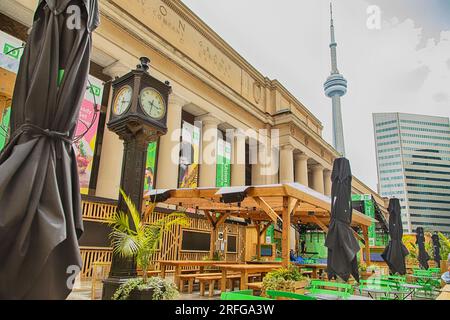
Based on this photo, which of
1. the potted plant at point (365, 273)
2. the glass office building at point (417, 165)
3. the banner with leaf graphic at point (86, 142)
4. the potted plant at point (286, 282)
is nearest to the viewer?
the potted plant at point (286, 282)

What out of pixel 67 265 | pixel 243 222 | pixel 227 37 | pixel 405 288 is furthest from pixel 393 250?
pixel 227 37

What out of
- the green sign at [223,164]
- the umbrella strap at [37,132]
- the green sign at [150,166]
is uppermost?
the green sign at [223,164]

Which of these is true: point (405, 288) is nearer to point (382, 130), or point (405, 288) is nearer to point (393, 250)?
point (393, 250)

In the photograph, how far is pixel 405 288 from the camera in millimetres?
8188

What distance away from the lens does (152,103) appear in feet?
17.8

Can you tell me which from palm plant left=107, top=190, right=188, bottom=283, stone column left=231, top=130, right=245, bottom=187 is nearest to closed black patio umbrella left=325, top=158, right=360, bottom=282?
palm plant left=107, top=190, right=188, bottom=283

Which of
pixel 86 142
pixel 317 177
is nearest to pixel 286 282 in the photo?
pixel 86 142

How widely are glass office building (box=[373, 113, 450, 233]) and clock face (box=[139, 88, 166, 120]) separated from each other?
69.5m

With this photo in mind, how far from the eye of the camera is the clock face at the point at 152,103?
5.27 metres

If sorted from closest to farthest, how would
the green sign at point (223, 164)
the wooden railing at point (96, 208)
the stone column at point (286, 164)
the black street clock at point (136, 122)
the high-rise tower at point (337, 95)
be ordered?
the black street clock at point (136, 122), the wooden railing at point (96, 208), the green sign at point (223, 164), the stone column at point (286, 164), the high-rise tower at point (337, 95)

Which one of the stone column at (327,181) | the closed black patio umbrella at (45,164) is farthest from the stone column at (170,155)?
the stone column at (327,181)

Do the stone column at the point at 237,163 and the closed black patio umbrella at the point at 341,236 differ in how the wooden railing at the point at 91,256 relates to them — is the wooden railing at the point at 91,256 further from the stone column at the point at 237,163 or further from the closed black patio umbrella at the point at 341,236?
the stone column at the point at 237,163

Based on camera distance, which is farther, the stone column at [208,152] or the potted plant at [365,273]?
the stone column at [208,152]

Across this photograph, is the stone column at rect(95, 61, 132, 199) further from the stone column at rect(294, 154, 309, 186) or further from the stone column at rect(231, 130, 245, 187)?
the stone column at rect(294, 154, 309, 186)
